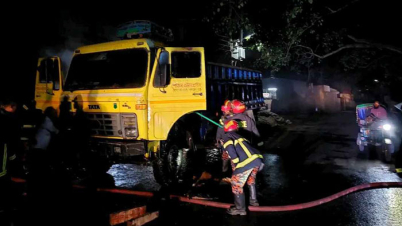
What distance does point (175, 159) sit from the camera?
651cm

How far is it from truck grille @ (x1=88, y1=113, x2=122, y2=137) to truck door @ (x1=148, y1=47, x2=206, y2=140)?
0.71 metres

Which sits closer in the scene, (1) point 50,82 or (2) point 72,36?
(1) point 50,82

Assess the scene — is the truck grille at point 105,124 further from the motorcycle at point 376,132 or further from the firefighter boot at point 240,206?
the motorcycle at point 376,132

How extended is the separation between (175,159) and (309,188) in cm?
291

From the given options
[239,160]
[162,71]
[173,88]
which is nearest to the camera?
[239,160]

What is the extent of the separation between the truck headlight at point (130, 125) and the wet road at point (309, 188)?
130 centimetres

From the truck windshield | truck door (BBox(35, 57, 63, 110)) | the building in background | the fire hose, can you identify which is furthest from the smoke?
the building in background

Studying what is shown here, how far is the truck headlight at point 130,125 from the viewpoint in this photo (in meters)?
5.79

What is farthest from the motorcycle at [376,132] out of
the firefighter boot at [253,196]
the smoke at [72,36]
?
the smoke at [72,36]

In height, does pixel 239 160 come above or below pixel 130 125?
below

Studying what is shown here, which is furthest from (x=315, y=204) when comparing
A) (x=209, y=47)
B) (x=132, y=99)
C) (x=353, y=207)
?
(x=209, y=47)

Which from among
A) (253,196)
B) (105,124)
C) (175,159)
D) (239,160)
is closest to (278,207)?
(253,196)

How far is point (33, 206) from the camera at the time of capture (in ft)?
→ 16.8

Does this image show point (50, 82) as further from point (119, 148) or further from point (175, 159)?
point (175, 159)
